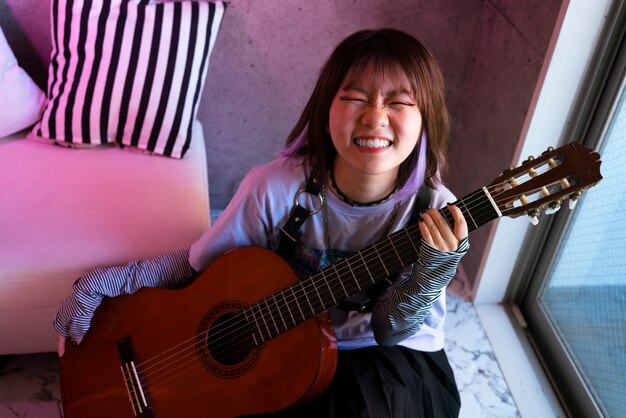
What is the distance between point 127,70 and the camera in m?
1.52

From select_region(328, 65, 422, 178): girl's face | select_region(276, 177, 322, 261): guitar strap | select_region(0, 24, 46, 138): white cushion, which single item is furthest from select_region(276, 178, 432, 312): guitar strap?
select_region(0, 24, 46, 138): white cushion

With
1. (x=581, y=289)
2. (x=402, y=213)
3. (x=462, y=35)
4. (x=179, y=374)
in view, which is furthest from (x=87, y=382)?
(x=462, y=35)

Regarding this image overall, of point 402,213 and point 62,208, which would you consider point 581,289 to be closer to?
point 402,213

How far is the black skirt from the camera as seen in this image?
3.58 feet

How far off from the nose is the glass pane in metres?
0.64

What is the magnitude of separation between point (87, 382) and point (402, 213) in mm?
717

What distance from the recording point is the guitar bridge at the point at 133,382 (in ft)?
3.68

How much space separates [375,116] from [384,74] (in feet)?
0.26

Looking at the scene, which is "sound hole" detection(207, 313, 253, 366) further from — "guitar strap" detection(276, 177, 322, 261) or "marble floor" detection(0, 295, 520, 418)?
"marble floor" detection(0, 295, 520, 418)

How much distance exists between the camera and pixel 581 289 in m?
1.46

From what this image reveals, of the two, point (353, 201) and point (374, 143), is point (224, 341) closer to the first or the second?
point (353, 201)

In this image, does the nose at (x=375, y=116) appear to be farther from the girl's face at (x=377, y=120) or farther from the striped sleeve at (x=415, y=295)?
the striped sleeve at (x=415, y=295)

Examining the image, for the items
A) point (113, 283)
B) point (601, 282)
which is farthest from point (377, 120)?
point (601, 282)

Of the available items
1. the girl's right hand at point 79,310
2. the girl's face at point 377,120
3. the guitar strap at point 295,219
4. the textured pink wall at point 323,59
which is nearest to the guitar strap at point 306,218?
the guitar strap at point 295,219
